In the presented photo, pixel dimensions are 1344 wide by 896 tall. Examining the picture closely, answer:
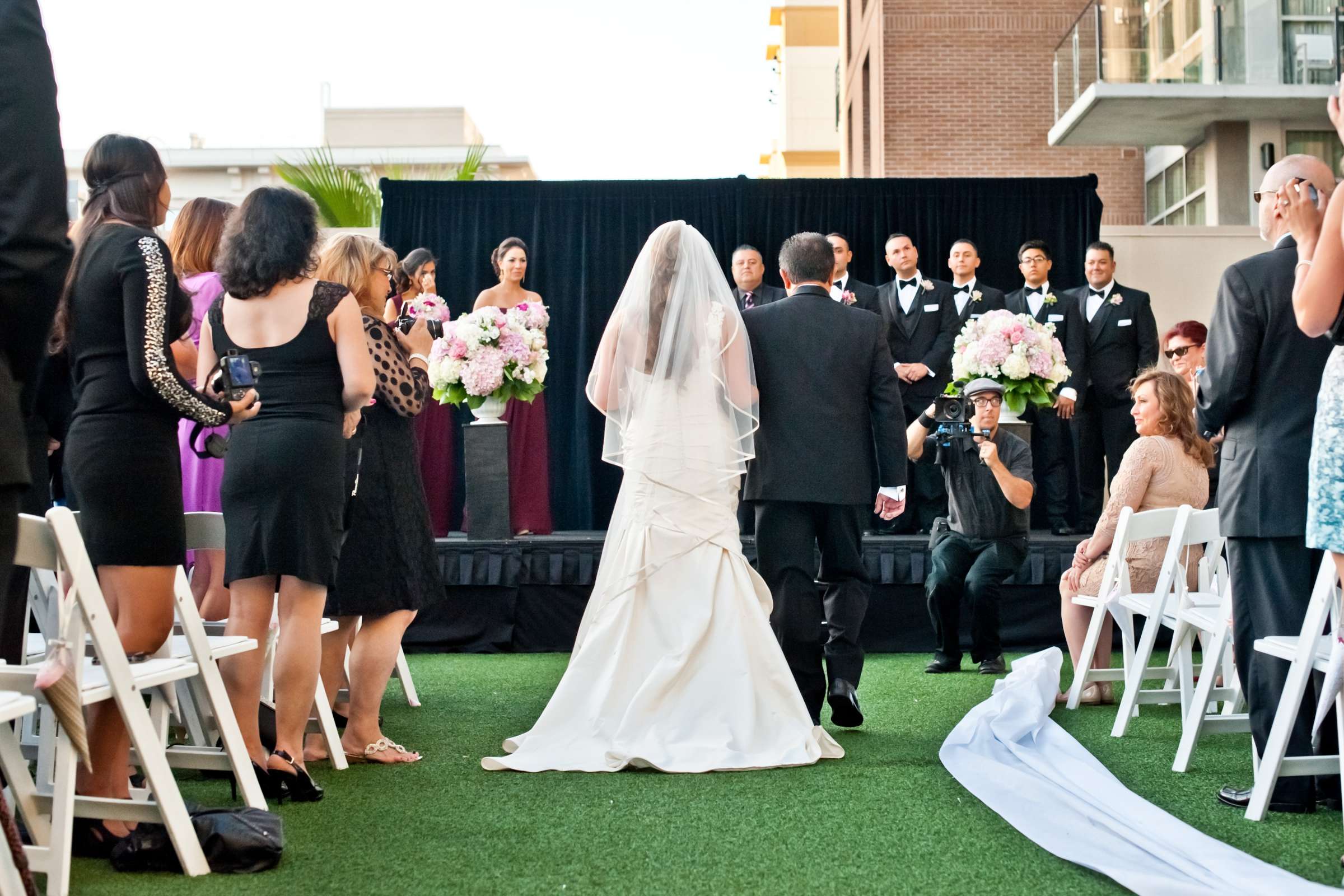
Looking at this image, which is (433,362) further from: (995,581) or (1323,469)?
(1323,469)

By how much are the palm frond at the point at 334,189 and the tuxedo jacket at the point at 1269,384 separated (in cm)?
884

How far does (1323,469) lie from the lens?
283 centimetres

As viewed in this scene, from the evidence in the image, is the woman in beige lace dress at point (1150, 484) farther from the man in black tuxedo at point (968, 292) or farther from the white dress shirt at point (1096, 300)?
the white dress shirt at point (1096, 300)

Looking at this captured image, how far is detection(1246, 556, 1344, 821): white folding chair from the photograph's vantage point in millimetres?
3152

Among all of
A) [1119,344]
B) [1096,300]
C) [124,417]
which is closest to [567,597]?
[1119,344]

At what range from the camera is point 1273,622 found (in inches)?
137

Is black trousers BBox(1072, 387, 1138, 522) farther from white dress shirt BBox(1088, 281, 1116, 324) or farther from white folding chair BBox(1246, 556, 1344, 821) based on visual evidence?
white folding chair BBox(1246, 556, 1344, 821)

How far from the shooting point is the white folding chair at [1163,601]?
4.61 meters

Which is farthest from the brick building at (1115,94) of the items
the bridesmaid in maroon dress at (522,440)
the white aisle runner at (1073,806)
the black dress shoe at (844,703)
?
the white aisle runner at (1073,806)

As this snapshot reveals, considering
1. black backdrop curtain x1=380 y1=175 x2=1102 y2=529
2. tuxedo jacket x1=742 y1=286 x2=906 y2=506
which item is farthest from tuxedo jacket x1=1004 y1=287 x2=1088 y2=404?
tuxedo jacket x1=742 y1=286 x2=906 y2=506

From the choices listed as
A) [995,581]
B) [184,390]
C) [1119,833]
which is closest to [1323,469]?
[1119,833]

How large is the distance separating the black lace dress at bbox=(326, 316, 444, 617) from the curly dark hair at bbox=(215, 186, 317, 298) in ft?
1.78

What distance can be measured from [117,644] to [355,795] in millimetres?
1110

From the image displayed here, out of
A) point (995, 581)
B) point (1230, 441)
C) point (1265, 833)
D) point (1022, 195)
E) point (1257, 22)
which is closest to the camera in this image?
point (1265, 833)
